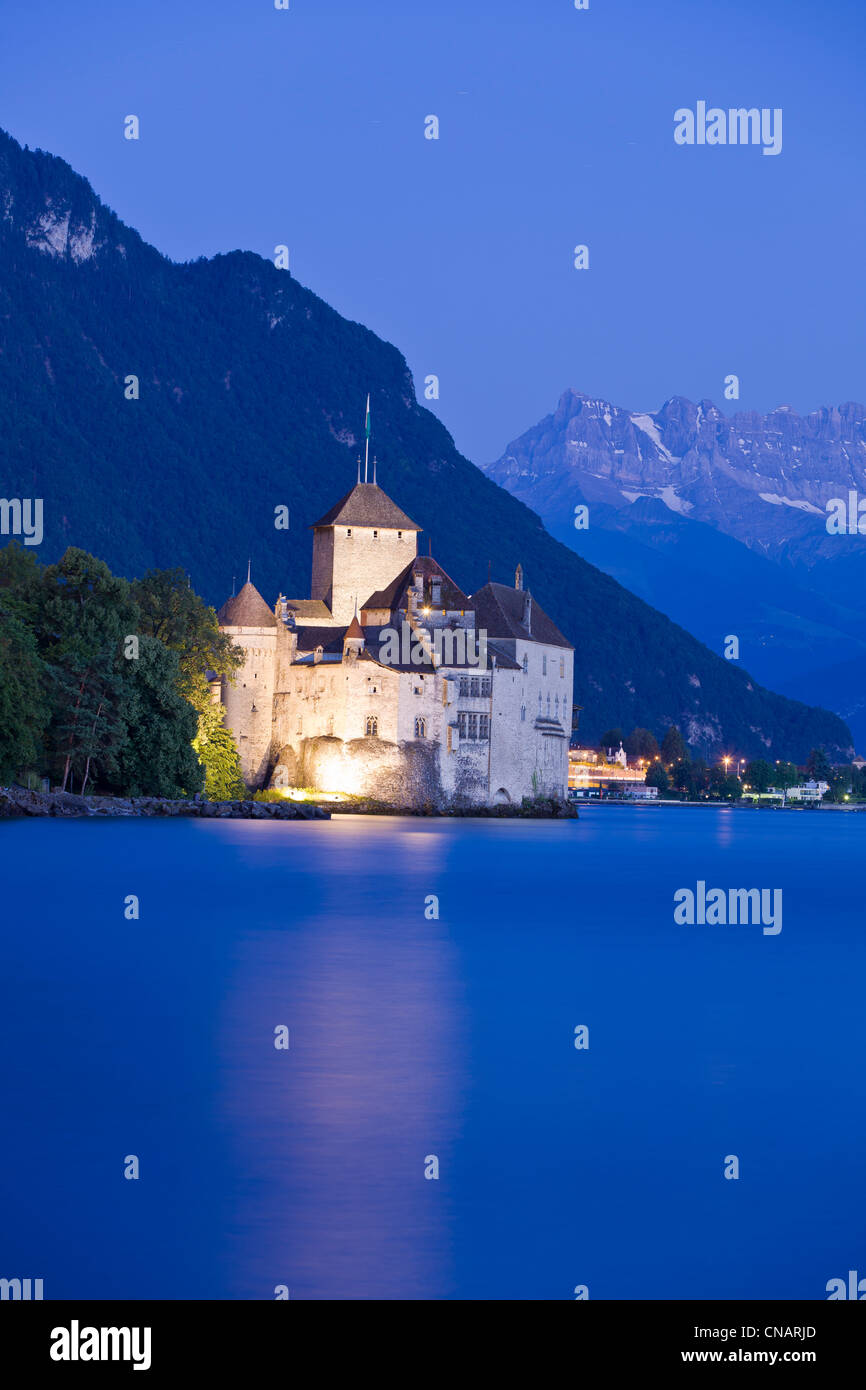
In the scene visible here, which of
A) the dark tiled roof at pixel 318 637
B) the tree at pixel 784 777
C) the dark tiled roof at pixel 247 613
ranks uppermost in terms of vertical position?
the dark tiled roof at pixel 247 613

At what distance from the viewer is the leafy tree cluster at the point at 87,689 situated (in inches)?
2430

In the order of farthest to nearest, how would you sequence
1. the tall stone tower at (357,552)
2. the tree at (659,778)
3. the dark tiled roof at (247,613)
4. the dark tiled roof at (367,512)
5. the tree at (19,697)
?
the tree at (659,778) → the dark tiled roof at (367,512) → the tall stone tower at (357,552) → the dark tiled roof at (247,613) → the tree at (19,697)

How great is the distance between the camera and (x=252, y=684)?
89.3 metres

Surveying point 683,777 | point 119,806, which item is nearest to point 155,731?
point 119,806

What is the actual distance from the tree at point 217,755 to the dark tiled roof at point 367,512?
57.7 ft

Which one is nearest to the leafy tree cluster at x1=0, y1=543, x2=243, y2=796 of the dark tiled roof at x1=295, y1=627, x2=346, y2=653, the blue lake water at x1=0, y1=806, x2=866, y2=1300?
the dark tiled roof at x1=295, y1=627, x2=346, y2=653

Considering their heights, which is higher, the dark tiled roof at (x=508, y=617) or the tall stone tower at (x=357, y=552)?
the tall stone tower at (x=357, y=552)

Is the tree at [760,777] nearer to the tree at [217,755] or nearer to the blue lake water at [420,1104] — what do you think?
the tree at [217,755]

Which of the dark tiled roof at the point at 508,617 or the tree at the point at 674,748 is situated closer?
the dark tiled roof at the point at 508,617

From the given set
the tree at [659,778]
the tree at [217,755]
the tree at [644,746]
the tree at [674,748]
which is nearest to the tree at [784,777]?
the tree at [674,748]

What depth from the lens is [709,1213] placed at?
43.2 feet

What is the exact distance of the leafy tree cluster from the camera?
61.7 m
